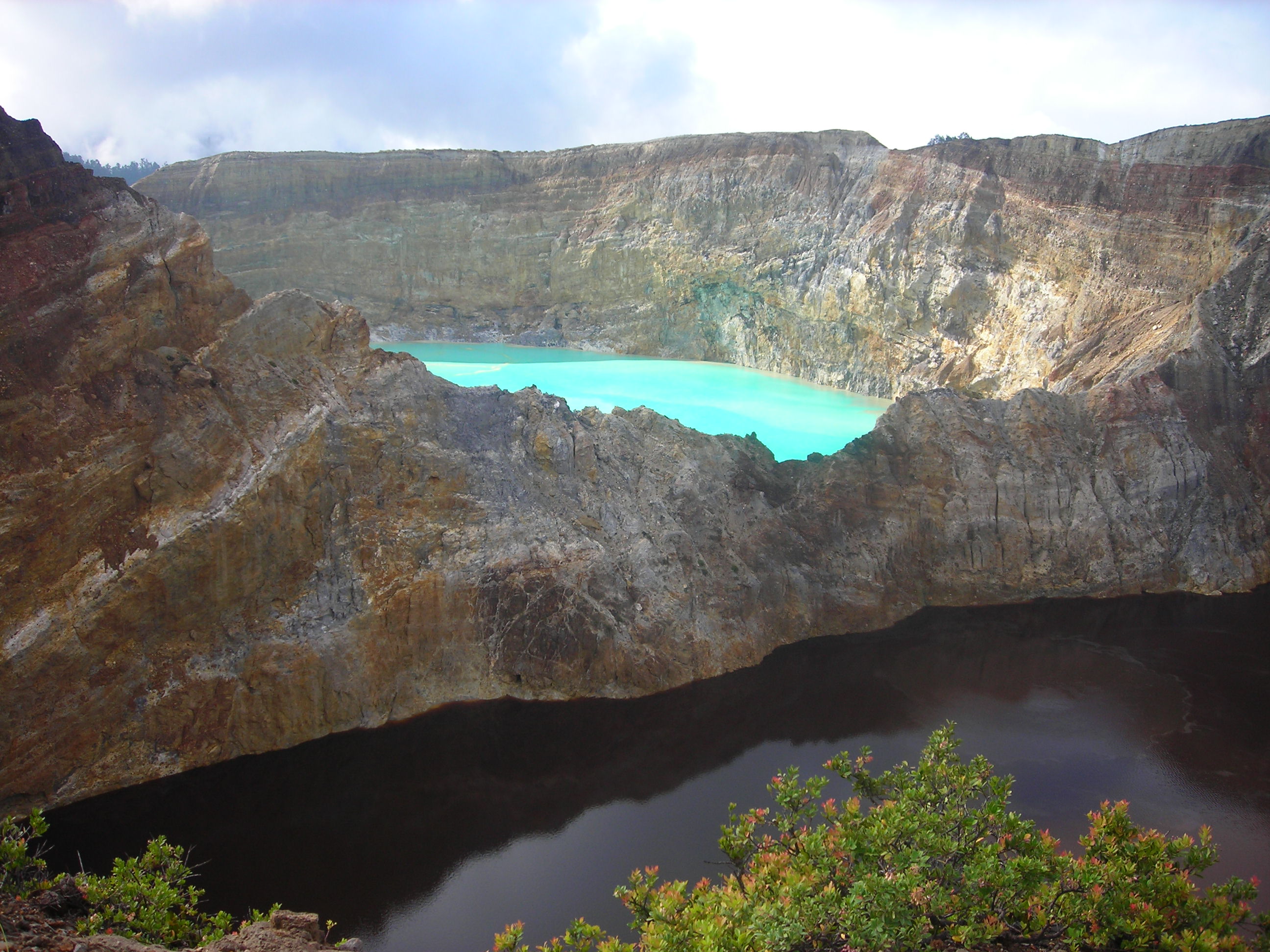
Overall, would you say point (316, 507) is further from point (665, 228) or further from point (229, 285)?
point (665, 228)

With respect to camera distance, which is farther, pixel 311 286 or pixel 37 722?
pixel 311 286

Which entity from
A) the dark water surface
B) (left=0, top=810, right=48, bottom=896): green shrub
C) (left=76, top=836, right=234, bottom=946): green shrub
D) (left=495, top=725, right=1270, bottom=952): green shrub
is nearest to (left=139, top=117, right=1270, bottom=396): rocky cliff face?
the dark water surface

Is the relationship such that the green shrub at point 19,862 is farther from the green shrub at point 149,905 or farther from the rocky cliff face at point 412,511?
the rocky cliff face at point 412,511

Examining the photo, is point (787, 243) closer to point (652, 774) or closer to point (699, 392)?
point (699, 392)

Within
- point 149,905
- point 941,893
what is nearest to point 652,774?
point 941,893

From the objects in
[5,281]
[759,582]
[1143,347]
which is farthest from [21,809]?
[1143,347]
